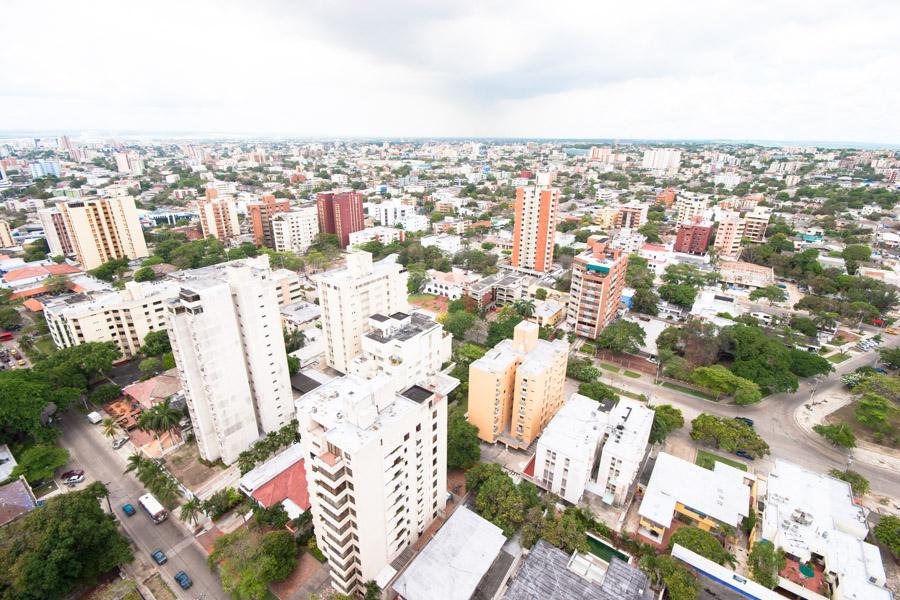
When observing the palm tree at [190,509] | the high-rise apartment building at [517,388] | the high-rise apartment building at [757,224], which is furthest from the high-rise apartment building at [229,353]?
the high-rise apartment building at [757,224]

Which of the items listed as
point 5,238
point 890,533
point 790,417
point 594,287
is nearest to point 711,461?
point 890,533

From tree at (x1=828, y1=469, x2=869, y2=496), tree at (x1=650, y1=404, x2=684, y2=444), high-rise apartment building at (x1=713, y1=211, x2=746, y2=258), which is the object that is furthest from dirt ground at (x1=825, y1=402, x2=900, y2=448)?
high-rise apartment building at (x1=713, y1=211, x2=746, y2=258)

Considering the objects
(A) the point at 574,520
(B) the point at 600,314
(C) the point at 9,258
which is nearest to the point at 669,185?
(B) the point at 600,314

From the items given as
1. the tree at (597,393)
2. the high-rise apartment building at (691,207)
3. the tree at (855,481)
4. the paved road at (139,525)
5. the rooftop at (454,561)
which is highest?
the high-rise apartment building at (691,207)

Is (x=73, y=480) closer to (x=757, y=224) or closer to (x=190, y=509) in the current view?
(x=190, y=509)

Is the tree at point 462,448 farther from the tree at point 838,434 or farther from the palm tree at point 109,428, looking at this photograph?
the tree at point 838,434

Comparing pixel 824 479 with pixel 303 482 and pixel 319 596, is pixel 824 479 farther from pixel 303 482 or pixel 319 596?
pixel 303 482
